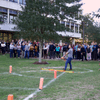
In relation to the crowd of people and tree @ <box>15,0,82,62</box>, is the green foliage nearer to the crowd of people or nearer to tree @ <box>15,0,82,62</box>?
tree @ <box>15,0,82,62</box>

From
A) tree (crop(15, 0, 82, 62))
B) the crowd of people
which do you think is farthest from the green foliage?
the crowd of people

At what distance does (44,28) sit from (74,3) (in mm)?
3772

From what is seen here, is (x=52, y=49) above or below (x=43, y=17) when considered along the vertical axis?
below

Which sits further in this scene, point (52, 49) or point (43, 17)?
point (52, 49)

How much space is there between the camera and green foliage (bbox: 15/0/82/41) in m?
15.1

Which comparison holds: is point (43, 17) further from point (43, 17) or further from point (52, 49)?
point (52, 49)

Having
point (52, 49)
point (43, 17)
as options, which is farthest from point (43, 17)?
point (52, 49)

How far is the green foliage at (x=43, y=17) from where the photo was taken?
1507 cm

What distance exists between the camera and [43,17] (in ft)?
49.7

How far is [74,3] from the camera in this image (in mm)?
16547

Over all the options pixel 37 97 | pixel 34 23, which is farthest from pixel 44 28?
pixel 37 97

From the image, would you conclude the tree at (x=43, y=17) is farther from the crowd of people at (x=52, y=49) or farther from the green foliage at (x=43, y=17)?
the crowd of people at (x=52, y=49)

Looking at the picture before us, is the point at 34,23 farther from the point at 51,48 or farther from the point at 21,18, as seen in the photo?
the point at 51,48

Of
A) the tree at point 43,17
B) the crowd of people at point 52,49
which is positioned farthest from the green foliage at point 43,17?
the crowd of people at point 52,49
